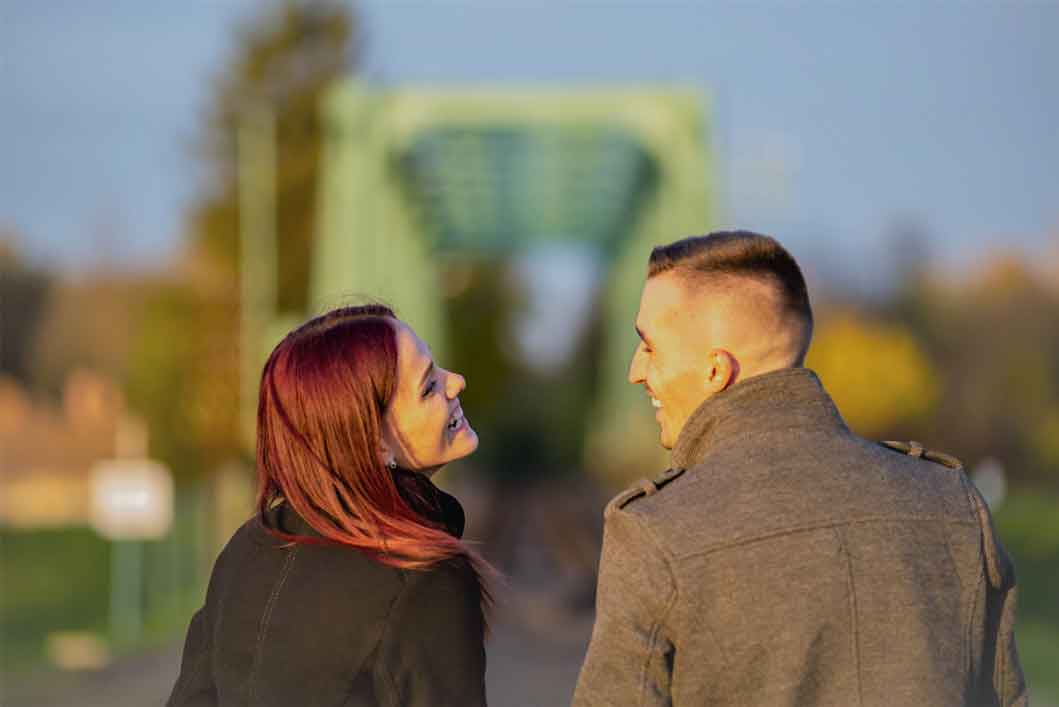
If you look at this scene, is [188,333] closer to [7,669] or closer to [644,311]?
[7,669]

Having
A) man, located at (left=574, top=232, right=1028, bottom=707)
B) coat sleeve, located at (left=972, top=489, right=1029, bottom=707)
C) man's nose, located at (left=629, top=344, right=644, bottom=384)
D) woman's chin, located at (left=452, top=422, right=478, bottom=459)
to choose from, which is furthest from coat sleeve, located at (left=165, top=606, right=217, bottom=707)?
coat sleeve, located at (left=972, top=489, right=1029, bottom=707)

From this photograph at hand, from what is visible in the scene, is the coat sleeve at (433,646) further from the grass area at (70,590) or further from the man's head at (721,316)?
the grass area at (70,590)

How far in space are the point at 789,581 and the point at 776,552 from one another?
4 cm

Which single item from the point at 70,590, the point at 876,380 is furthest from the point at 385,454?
the point at 876,380

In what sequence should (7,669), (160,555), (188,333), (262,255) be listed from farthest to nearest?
(188,333), (262,255), (160,555), (7,669)

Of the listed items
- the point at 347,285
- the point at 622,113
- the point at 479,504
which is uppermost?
the point at 622,113

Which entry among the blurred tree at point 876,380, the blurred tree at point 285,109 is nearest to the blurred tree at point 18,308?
the blurred tree at point 285,109

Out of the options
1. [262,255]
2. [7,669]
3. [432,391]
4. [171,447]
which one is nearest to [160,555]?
[262,255]

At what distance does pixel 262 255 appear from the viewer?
116ft

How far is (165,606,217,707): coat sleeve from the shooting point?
2979mm

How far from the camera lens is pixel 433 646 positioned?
108 inches

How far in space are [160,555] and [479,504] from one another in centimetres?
953

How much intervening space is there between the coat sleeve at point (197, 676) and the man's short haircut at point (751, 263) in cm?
98

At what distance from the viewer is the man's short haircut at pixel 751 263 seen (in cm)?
282
